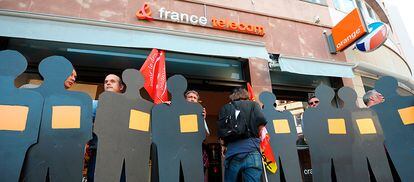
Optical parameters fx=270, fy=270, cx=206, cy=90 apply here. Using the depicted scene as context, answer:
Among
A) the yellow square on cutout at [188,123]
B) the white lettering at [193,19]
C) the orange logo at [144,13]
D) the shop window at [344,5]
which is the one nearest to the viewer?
the yellow square on cutout at [188,123]

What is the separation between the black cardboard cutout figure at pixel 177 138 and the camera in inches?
84.2

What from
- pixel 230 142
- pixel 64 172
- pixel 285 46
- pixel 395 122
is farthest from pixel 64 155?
pixel 285 46

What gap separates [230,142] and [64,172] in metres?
1.48

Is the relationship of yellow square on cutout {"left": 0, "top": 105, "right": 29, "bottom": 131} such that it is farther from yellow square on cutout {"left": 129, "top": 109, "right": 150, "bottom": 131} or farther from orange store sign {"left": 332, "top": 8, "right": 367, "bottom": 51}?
orange store sign {"left": 332, "top": 8, "right": 367, "bottom": 51}

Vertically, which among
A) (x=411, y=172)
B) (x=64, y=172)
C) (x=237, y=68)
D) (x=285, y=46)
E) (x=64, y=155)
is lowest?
(x=411, y=172)

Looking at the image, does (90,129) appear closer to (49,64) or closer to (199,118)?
Result: (49,64)

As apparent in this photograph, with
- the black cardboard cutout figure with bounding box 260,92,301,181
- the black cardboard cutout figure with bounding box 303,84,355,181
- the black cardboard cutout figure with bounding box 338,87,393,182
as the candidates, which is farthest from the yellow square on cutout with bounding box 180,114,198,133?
the black cardboard cutout figure with bounding box 338,87,393,182

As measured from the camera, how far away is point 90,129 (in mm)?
1926

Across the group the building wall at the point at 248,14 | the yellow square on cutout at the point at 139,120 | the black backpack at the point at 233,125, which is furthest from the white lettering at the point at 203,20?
the yellow square on cutout at the point at 139,120

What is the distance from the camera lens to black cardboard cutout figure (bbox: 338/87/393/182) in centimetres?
254

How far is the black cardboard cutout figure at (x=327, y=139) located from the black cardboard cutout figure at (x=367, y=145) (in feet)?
0.23

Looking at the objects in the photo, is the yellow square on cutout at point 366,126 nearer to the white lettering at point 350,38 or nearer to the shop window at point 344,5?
the white lettering at point 350,38

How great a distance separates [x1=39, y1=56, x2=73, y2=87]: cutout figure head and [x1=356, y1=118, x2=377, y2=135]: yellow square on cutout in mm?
2666

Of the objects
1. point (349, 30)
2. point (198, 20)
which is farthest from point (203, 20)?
point (349, 30)
